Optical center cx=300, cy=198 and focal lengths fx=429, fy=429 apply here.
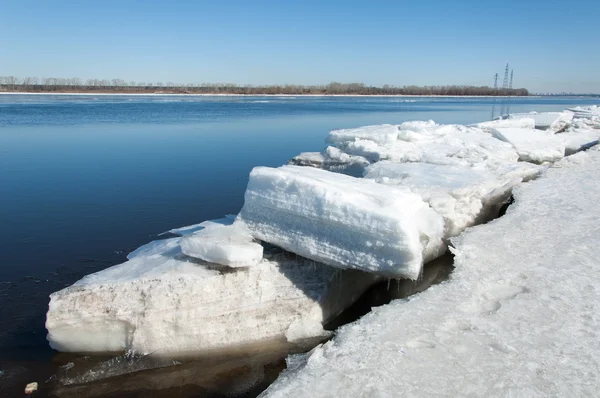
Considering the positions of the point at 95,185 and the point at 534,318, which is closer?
the point at 534,318

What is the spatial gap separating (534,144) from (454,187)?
5.48m

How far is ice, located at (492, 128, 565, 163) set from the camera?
939 centimetres

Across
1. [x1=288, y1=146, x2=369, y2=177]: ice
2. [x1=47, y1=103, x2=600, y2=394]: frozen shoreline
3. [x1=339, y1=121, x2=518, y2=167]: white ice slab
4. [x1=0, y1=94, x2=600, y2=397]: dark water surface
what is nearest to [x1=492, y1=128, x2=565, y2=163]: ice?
[x1=339, y1=121, x2=518, y2=167]: white ice slab

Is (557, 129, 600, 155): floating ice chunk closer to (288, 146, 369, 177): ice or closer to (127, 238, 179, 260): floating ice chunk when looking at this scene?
(288, 146, 369, 177): ice

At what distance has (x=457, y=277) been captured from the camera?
4.05 meters

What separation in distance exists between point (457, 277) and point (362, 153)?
16.6 ft

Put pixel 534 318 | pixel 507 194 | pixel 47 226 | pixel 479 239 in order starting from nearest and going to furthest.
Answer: pixel 534 318
pixel 479 239
pixel 507 194
pixel 47 226

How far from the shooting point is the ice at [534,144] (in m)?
9.39

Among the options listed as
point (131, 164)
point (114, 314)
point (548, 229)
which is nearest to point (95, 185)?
point (131, 164)

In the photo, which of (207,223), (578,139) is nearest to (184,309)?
(207,223)

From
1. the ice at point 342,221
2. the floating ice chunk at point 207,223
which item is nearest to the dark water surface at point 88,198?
the floating ice chunk at point 207,223

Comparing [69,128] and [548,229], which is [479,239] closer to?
[548,229]

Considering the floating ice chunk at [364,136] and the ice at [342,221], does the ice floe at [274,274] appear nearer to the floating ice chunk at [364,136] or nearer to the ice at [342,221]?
the ice at [342,221]

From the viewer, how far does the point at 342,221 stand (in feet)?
13.0
